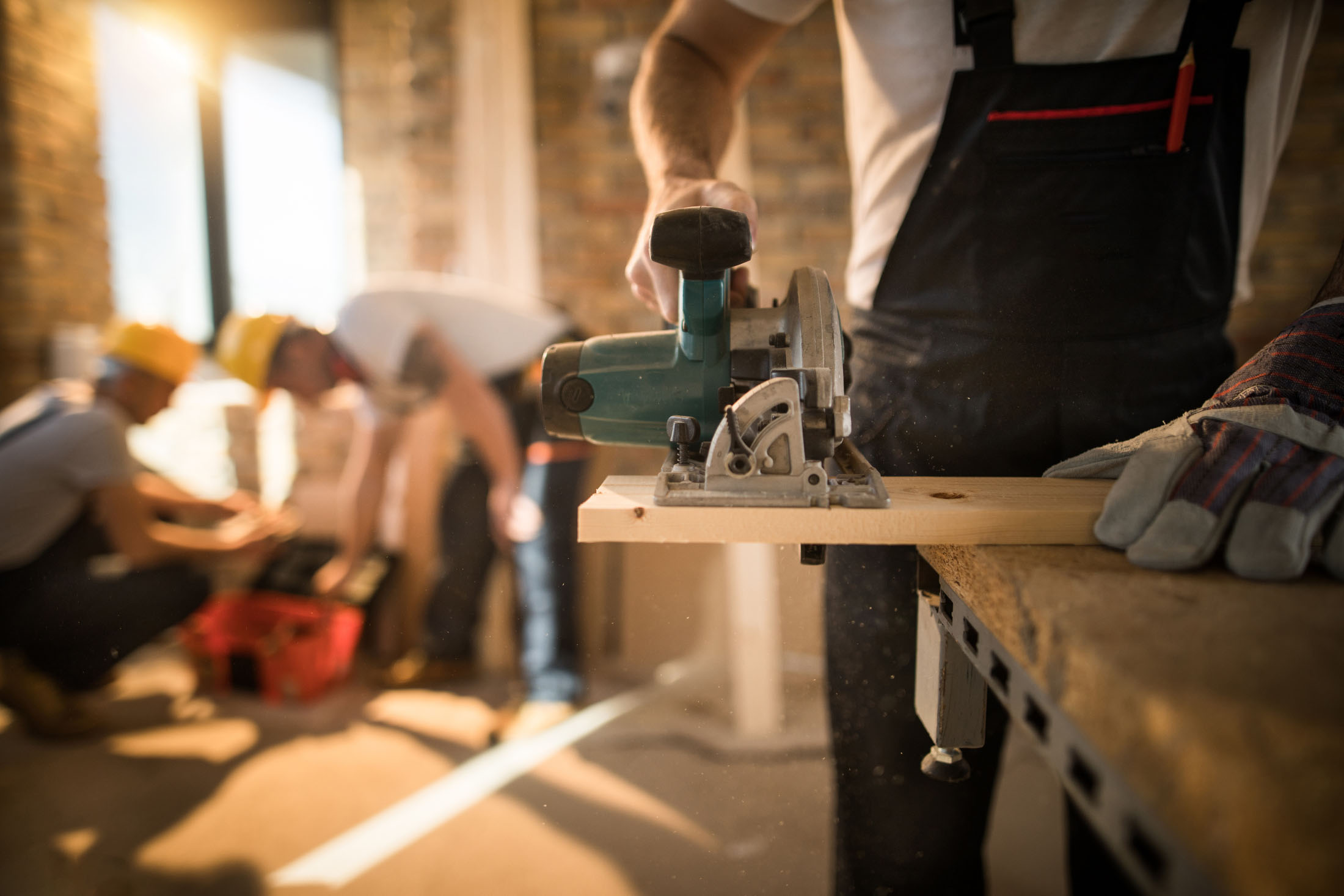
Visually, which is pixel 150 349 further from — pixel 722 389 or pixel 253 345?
pixel 722 389

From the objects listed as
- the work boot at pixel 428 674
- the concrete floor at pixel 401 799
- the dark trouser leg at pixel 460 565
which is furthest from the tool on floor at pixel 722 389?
the work boot at pixel 428 674

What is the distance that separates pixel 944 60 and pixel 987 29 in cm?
5

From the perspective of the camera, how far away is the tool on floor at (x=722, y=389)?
2.06 feet

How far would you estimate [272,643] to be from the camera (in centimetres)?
221

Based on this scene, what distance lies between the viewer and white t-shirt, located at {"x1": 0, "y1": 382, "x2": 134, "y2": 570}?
1.82 m

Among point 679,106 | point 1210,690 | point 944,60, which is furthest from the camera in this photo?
point 679,106

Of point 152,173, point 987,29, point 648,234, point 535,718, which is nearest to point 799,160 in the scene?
point 987,29

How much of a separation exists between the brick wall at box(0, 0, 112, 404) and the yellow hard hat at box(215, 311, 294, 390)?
928mm

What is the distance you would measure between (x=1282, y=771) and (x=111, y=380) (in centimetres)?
284

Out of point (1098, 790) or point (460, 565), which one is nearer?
point (1098, 790)

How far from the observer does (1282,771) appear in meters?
0.29

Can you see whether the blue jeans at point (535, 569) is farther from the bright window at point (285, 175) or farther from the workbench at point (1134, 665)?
the workbench at point (1134, 665)

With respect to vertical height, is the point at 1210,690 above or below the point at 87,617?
above

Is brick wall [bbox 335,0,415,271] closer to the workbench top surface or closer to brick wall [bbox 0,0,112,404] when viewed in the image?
brick wall [bbox 0,0,112,404]
